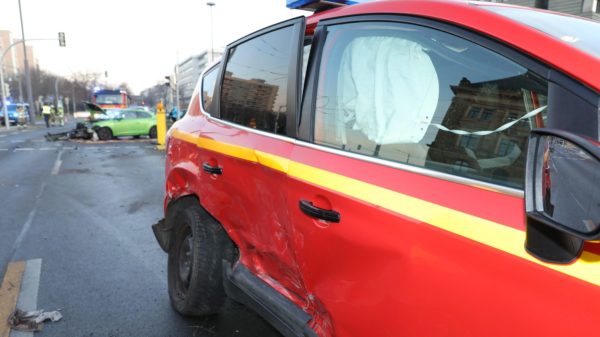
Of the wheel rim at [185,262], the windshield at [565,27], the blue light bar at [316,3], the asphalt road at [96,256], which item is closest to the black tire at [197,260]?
the wheel rim at [185,262]

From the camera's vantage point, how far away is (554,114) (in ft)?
3.71

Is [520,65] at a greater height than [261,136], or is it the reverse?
[520,65]

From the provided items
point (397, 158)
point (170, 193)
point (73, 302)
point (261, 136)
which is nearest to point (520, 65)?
point (397, 158)

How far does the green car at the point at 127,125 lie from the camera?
1956cm

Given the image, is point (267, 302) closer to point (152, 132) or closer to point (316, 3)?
point (316, 3)

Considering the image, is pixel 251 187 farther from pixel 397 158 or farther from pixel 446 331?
pixel 446 331

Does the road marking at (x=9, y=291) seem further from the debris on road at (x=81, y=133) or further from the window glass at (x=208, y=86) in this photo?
the debris on road at (x=81, y=133)

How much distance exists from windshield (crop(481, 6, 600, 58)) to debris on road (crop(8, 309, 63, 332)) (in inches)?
134

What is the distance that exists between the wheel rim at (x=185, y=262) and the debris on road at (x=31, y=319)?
91 cm

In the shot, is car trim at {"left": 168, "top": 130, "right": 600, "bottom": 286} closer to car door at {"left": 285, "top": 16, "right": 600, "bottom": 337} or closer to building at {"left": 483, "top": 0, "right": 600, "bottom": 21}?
car door at {"left": 285, "top": 16, "right": 600, "bottom": 337}

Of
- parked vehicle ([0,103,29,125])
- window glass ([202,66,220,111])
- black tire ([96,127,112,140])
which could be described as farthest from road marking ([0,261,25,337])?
parked vehicle ([0,103,29,125])

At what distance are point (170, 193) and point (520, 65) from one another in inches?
111

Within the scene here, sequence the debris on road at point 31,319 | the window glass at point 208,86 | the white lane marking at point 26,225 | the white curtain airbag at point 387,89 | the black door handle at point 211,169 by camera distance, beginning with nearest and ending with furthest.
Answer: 1. the white curtain airbag at point 387,89
2. the black door handle at point 211,169
3. the debris on road at point 31,319
4. the window glass at point 208,86
5. the white lane marking at point 26,225

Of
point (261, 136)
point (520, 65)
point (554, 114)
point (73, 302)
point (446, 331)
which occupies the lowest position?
point (73, 302)
